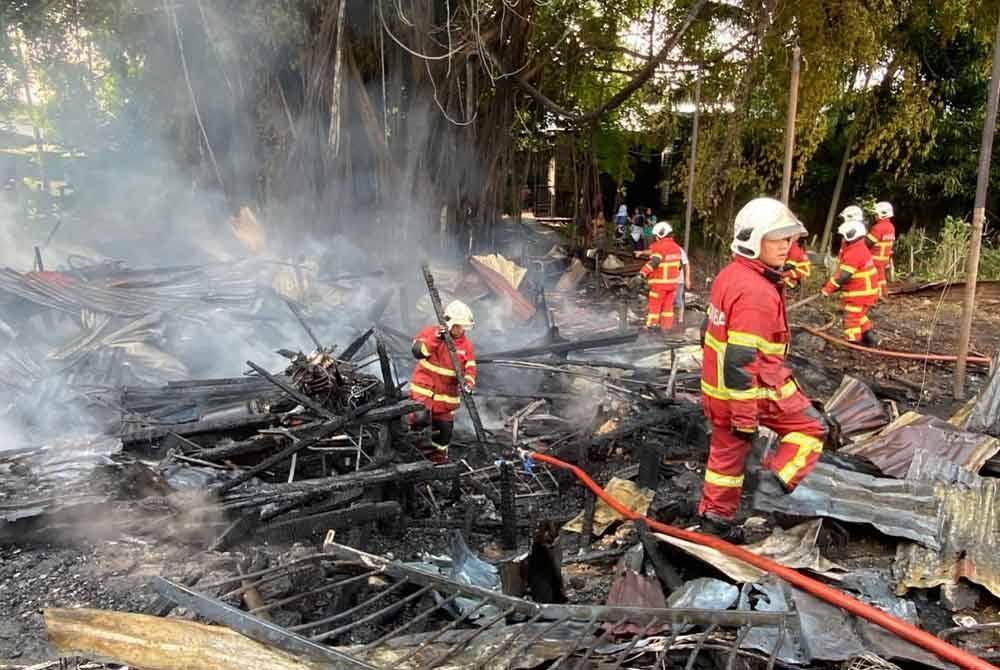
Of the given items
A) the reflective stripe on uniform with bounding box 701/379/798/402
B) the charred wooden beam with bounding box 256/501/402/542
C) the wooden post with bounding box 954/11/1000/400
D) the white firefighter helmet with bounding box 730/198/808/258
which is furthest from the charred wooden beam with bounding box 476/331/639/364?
the white firefighter helmet with bounding box 730/198/808/258

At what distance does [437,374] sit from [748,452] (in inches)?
106

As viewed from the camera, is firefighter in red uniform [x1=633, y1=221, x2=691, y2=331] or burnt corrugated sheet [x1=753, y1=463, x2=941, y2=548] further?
firefighter in red uniform [x1=633, y1=221, x2=691, y2=331]

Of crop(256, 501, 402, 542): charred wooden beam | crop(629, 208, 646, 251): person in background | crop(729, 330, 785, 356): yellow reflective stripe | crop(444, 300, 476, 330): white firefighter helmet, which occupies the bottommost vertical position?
crop(256, 501, 402, 542): charred wooden beam

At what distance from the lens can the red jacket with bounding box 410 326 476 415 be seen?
18.9 ft

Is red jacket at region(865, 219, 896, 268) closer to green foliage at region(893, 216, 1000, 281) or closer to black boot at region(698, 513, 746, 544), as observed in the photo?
green foliage at region(893, 216, 1000, 281)

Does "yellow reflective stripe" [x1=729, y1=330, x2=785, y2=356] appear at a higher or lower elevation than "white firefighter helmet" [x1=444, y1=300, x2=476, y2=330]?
higher

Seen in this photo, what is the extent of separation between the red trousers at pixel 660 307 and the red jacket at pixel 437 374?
15.1 feet

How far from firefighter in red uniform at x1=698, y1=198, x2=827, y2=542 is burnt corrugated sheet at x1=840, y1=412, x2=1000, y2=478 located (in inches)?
50.5

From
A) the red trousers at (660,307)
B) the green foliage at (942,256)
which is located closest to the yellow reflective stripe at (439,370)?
the red trousers at (660,307)

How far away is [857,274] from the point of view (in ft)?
27.1

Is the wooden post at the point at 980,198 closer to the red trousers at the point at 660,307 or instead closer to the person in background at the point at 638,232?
the red trousers at the point at 660,307

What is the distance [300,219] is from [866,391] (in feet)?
27.5

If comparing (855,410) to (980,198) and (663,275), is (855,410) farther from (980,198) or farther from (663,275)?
(663,275)

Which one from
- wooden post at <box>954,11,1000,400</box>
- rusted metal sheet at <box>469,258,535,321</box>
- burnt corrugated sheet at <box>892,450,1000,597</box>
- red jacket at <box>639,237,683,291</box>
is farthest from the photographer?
rusted metal sheet at <box>469,258,535,321</box>
